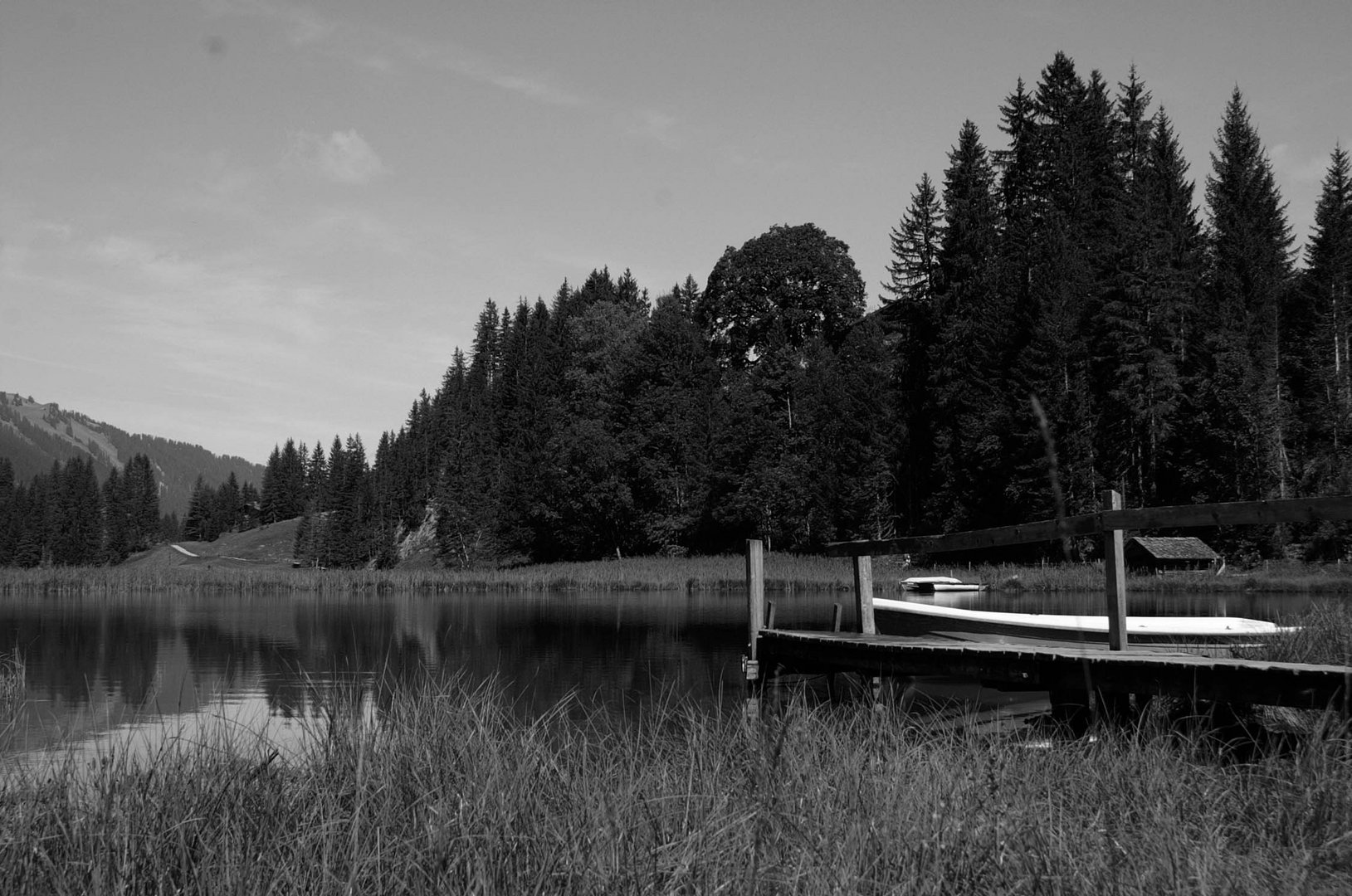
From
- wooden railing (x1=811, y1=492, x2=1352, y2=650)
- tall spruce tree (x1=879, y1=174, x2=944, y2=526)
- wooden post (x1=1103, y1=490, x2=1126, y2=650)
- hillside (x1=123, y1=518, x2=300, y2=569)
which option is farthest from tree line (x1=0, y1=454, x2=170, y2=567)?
wooden post (x1=1103, y1=490, x2=1126, y2=650)

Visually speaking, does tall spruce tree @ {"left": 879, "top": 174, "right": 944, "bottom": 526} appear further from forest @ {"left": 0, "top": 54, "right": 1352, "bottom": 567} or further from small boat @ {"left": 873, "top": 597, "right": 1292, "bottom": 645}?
small boat @ {"left": 873, "top": 597, "right": 1292, "bottom": 645}

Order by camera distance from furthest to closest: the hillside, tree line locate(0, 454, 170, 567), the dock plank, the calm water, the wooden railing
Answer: tree line locate(0, 454, 170, 567), the hillside, the calm water, the wooden railing, the dock plank

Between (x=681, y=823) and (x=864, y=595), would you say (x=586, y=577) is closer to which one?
(x=864, y=595)

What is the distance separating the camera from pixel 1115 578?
318 inches

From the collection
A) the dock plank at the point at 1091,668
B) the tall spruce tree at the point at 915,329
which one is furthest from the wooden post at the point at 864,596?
the tall spruce tree at the point at 915,329

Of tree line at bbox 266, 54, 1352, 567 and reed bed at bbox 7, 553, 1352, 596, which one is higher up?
tree line at bbox 266, 54, 1352, 567

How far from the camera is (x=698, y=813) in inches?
163

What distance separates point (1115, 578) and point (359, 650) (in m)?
15.1

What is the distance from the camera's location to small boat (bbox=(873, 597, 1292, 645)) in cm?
1255

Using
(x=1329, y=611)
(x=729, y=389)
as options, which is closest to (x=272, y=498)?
(x=729, y=389)

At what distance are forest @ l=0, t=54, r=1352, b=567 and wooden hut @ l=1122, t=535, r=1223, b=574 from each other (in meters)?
1.60

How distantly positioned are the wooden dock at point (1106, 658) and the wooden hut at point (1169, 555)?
26.9 metres

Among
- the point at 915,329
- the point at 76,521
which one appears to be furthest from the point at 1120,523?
the point at 76,521

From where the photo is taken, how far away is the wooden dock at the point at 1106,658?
624 centimetres
